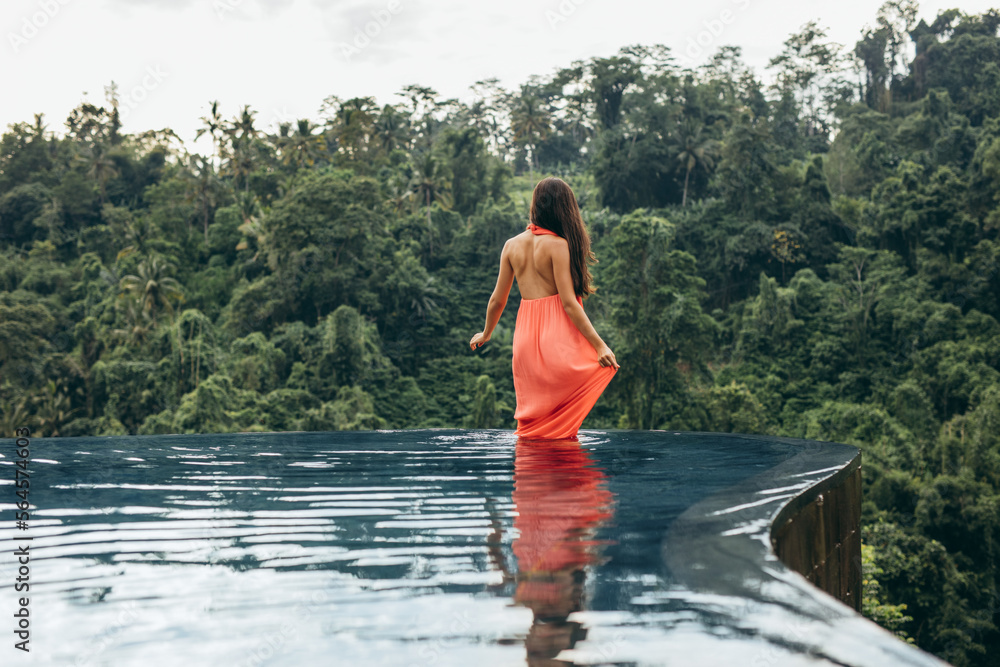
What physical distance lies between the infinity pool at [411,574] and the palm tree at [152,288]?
24995 mm

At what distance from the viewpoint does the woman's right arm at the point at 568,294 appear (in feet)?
12.6

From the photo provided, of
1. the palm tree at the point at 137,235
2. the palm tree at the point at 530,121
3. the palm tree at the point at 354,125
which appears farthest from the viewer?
the palm tree at the point at 530,121

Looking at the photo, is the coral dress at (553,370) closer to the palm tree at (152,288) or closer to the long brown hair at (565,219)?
the long brown hair at (565,219)

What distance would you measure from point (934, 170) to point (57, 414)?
96.1 ft

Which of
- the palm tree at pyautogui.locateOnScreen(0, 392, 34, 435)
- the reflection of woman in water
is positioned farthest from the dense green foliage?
the reflection of woman in water

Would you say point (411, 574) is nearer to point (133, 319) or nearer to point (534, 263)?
point (534, 263)

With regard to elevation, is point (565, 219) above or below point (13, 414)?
above

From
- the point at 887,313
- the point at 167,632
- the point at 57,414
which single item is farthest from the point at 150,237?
the point at 167,632

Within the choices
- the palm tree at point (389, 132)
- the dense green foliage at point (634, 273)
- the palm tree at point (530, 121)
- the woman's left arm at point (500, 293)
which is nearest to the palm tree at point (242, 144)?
the dense green foliage at point (634, 273)

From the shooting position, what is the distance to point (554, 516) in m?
2.16

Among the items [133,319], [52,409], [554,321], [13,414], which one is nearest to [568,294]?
[554,321]

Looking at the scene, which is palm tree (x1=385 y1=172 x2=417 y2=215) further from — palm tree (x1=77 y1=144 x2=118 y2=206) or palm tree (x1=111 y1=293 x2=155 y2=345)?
palm tree (x1=77 y1=144 x2=118 y2=206)

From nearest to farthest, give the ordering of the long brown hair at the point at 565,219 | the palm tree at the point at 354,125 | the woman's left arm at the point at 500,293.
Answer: the long brown hair at the point at 565,219 < the woman's left arm at the point at 500,293 < the palm tree at the point at 354,125

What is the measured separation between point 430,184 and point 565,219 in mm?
30071
